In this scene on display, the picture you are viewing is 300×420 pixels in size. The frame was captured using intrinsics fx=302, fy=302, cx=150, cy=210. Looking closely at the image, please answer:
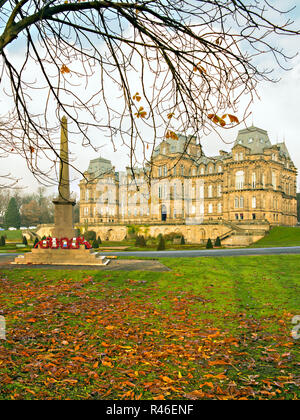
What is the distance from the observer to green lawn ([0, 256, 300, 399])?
471cm

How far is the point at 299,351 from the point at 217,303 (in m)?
3.47

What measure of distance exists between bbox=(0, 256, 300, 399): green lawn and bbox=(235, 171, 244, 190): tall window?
4542 centimetres

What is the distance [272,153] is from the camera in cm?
5553

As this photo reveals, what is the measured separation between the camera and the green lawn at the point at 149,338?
4.71 meters

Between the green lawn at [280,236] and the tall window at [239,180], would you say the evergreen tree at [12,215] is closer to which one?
the tall window at [239,180]

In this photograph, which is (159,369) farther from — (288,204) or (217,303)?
Result: (288,204)

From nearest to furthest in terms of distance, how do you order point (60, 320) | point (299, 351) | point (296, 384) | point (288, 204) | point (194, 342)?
point (296, 384), point (299, 351), point (194, 342), point (60, 320), point (288, 204)

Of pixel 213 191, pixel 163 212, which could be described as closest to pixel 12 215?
pixel 163 212

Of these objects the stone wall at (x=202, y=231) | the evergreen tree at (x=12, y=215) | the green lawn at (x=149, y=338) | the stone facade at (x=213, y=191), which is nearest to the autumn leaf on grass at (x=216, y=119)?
the green lawn at (x=149, y=338)

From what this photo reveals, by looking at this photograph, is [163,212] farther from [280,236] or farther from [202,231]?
[280,236]

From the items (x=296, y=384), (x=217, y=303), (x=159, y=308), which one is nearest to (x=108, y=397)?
(x=296, y=384)

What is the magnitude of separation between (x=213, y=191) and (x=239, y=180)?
336 inches

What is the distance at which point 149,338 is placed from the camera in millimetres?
6707

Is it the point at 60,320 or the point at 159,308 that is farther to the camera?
the point at 159,308
